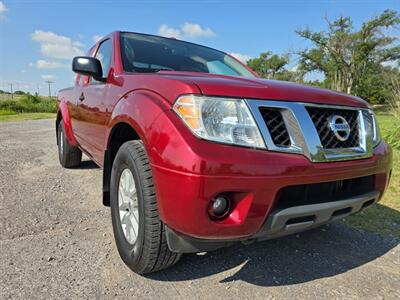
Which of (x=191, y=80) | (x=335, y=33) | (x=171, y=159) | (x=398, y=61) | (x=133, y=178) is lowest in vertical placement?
(x=133, y=178)

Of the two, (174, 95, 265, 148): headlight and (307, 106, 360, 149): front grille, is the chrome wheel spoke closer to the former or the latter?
(174, 95, 265, 148): headlight

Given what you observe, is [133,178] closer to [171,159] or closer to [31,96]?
[171,159]

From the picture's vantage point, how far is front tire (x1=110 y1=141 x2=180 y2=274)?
188 centimetres

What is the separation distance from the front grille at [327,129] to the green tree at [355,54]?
35.8 metres

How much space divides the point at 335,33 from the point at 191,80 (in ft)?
128

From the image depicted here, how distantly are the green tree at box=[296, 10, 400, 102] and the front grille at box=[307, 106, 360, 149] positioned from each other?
35780mm

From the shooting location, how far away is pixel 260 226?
5.59 feet

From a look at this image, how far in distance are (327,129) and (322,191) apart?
0.36 m

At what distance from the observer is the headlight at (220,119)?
166 centimetres

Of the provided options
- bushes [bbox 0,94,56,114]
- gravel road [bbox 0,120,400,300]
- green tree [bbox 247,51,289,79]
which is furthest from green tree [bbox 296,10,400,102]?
gravel road [bbox 0,120,400,300]

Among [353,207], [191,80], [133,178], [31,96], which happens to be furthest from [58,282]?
[31,96]

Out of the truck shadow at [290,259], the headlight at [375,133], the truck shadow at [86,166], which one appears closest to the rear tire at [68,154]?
the truck shadow at [86,166]

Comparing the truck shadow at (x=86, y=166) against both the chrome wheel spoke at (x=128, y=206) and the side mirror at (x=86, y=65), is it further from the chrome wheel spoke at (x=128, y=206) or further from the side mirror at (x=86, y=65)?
the chrome wheel spoke at (x=128, y=206)

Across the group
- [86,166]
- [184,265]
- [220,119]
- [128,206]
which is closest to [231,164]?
[220,119]
